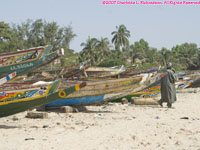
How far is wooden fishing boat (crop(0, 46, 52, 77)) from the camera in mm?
9148

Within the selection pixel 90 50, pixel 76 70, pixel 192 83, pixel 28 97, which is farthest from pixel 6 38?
pixel 28 97

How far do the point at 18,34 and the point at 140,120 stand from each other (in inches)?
1445

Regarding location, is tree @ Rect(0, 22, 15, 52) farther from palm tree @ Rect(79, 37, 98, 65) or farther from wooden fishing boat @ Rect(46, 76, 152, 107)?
wooden fishing boat @ Rect(46, 76, 152, 107)

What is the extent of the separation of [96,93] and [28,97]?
10.0 ft

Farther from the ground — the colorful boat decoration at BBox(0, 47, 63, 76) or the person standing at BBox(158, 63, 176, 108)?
the colorful boat decoration at BBox(0, 47, 63, 76)

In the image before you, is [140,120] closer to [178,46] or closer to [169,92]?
[169,92]

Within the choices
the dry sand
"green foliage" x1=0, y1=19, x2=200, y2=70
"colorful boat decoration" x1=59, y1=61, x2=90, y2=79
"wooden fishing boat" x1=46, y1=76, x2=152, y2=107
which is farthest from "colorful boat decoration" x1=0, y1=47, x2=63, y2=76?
"green foliage" x1=0, y1=19, x2=200, y2=70

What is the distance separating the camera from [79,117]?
25.9ft

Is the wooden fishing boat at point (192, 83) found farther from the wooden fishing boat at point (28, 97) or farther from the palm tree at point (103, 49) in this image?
the palm tree at point (103, 49)

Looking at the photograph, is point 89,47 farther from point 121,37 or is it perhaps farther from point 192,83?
point 192,83

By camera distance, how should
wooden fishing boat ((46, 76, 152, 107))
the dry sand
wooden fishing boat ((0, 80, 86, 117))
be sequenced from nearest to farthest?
the dry sand → wooden fishing boat ((0, 80, 86, 117)) → wooden fishing boat ((46, 76, 152, 107))

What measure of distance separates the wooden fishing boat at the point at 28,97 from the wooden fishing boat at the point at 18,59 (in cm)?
282

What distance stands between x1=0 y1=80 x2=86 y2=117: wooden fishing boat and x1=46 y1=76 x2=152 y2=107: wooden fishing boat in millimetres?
2433

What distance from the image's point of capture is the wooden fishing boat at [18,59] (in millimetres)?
9148
